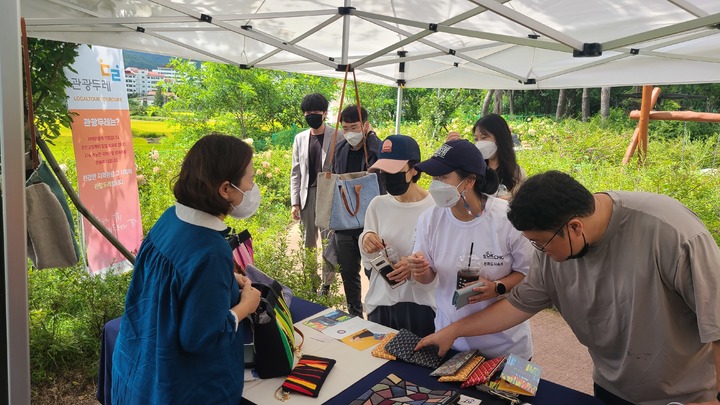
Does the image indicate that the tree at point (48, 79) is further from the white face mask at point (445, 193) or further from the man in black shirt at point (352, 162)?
the white face mask at point (445, 193)

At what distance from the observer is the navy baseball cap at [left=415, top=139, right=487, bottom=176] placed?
208cm

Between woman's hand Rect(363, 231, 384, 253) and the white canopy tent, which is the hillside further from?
woman's hand Rect(363, 231, 384, 253)

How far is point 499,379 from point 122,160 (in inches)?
155

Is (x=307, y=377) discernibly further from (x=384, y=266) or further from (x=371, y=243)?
(x=371, y=243)

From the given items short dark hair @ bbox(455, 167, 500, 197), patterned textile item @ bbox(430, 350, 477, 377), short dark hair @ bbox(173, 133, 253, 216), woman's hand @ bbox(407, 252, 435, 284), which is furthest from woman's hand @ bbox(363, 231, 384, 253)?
short dark hair @ bbox(173, 133, 253, 216)

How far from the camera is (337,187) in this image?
348 centimetres

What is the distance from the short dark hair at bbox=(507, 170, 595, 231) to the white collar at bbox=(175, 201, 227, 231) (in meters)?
0.98

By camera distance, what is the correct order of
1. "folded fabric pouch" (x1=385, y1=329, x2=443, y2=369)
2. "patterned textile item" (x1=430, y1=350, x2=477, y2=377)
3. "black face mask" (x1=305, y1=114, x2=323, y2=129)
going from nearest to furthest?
"patterned textile item" (x1=430, y1=350, x2=477, y2=377) < "folded fabric pouch" (x1=385, y1=329, x2=443, y2=369) < "black face mask" (x1=305, y1=114, x2=323, y2=129)

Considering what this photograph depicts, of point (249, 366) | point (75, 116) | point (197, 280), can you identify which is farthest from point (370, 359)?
point (75, 116)

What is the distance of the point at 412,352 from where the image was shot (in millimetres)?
1979

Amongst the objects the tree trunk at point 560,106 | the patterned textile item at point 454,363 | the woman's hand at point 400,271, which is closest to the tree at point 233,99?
the woman's hand at point 400,271

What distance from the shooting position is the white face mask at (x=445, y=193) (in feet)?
6.81

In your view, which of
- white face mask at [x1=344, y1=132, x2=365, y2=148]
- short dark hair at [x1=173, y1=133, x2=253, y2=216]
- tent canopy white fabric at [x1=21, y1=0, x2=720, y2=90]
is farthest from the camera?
white face mask at [x1=344, y1=132, x2=365, y2=148]

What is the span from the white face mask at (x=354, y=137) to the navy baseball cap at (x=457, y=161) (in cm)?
173
